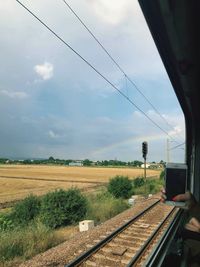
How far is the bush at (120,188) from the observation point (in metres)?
30.6

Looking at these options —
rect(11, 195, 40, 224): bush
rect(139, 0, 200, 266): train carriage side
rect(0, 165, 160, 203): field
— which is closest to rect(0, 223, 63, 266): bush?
rect(139, 0, 200, 266): train carriage side

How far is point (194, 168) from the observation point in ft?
34.2

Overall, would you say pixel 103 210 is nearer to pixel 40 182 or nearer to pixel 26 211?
pixel 26 211

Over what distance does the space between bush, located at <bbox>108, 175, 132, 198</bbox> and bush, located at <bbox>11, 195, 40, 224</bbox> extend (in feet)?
38.2

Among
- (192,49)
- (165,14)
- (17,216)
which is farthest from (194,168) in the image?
(17,216)

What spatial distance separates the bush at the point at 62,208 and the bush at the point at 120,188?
439 inches

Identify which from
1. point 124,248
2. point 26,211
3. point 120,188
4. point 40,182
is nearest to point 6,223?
point 26,211

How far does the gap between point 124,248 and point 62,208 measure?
826 centimetres

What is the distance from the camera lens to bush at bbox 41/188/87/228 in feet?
59.2

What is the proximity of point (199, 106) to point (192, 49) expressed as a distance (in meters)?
3.83

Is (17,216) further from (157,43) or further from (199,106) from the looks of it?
(157,43)

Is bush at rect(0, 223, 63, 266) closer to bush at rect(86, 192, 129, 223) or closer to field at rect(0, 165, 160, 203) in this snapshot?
bush at rect(86, 192, 129, 223)

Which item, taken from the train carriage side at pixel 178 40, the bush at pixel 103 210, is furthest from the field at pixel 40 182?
the train carriage side at pixel 178 40

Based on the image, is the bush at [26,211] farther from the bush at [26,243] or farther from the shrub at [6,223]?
the bush at [26,243]
